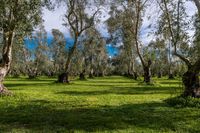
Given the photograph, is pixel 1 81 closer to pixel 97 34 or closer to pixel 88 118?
pixel 88 118

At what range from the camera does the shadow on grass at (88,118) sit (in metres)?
15.1

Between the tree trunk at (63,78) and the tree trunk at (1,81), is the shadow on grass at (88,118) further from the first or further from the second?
the tree trunk at (63,78)

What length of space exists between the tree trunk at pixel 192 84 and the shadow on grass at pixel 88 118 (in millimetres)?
4172

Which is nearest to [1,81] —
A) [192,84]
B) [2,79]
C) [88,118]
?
[2,79]

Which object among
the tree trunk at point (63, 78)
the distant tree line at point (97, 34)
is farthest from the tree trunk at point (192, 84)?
the tree trunk at point (63, 78)

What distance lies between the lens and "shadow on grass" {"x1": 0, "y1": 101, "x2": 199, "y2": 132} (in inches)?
596

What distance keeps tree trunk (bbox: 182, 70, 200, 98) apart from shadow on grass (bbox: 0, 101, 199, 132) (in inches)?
164

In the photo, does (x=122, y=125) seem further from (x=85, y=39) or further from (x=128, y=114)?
(x=85, y=39)

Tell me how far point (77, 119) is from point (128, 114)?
298cm

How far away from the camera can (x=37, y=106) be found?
21.9 m

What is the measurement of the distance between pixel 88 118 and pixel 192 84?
967cm

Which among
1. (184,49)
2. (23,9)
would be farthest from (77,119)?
(184,49)

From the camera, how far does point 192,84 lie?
24.4 m

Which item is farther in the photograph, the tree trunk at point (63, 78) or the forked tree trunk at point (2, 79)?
the tree trunk at point (63, 78)
